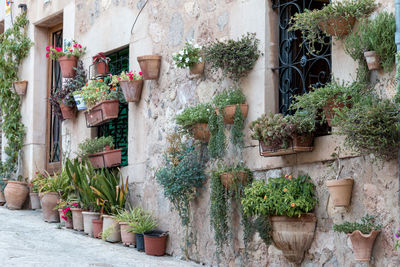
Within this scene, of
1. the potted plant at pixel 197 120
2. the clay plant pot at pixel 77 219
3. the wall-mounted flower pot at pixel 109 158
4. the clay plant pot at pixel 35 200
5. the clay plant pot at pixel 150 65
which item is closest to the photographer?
the potted plant at pixel 197 120

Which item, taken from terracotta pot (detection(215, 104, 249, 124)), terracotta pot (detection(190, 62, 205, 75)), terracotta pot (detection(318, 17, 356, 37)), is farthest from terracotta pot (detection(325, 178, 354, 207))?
terracotta pot (detection(190, 62, 205, 75))

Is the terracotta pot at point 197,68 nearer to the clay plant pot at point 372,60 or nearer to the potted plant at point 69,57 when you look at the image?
the clay plant pot at point 372,60

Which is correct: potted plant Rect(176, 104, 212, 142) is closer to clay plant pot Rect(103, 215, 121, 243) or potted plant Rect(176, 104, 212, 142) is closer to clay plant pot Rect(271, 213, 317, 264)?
clay plant pot Rect(271, 213, 317, 264)

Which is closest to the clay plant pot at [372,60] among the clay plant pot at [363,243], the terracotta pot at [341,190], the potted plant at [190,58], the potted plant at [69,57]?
the terracotta pot at [341,190]

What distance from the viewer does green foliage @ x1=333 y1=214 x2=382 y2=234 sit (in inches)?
196

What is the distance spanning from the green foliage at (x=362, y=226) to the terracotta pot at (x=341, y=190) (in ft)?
0.69

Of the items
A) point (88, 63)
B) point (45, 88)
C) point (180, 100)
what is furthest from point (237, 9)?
point (45, 88)

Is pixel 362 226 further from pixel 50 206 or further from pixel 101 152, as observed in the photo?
pixel 50 206

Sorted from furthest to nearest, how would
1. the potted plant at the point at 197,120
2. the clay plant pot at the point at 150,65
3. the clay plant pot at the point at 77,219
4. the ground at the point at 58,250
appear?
the clay plant pot at the point at 77,219, the clay plant pot at the point at 150,65, the potted plant at the point at 197,120, the ground at the point at 58,250

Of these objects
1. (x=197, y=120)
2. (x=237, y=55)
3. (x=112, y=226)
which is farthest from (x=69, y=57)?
(x=237, y=55)

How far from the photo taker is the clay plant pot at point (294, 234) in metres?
5.57

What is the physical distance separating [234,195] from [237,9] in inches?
76.2

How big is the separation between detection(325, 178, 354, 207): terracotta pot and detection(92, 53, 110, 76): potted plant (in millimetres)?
4479

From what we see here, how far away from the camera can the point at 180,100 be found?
24.3 ft
